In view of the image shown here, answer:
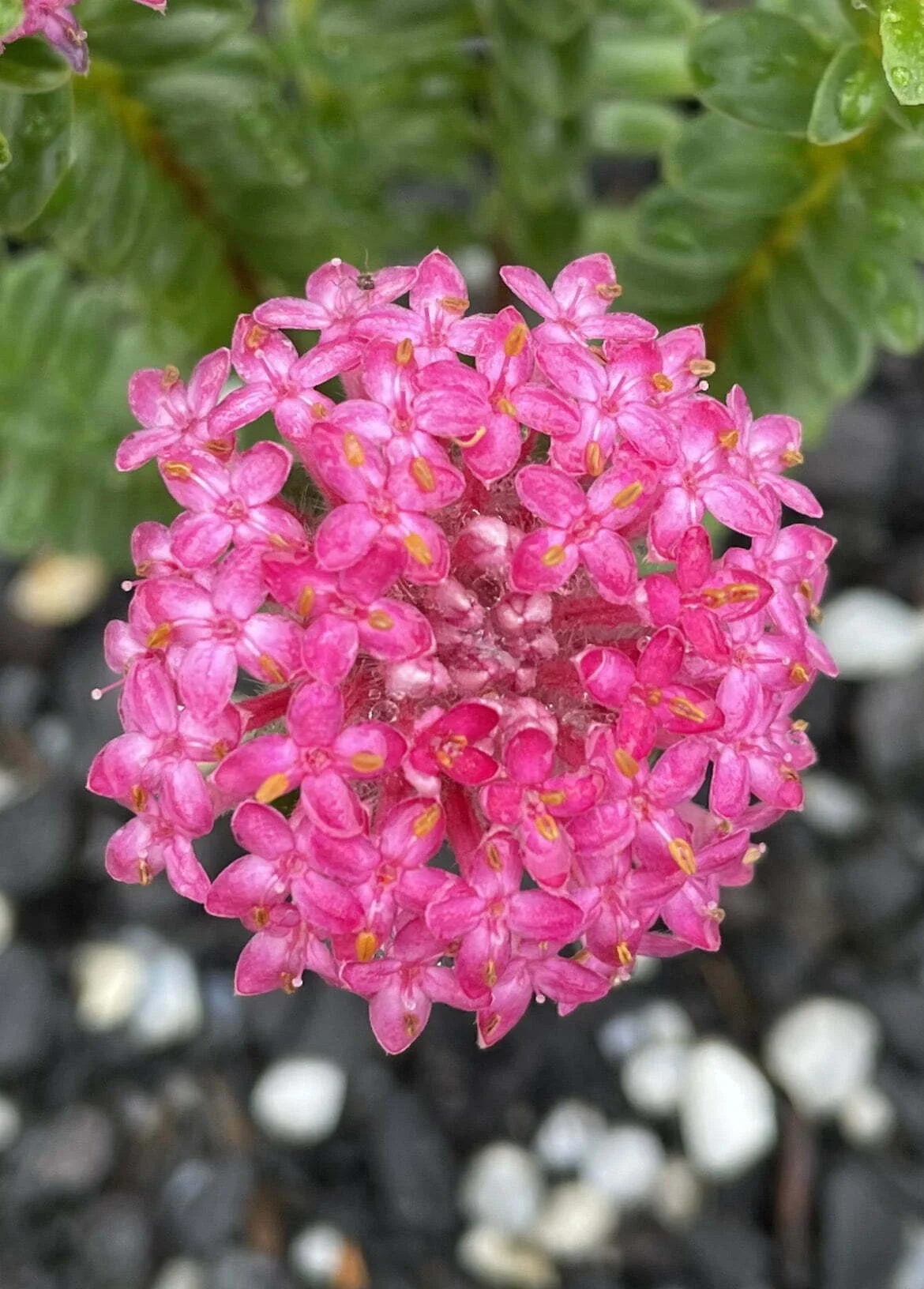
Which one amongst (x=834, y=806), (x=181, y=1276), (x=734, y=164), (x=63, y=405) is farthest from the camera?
(x=834, y=806)

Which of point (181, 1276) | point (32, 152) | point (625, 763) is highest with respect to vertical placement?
point (32, 152)

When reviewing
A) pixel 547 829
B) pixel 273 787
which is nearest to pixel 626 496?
pixel 547 829

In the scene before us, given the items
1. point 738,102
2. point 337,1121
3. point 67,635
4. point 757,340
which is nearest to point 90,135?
point 738,102

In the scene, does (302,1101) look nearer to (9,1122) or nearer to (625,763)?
(9,1122)

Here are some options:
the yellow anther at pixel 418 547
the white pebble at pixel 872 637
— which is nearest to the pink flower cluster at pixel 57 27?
the yellow anther at pixel 418 547

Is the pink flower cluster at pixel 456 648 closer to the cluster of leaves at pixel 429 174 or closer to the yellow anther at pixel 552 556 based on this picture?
the yellow anther at pixel 552 556
